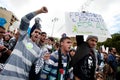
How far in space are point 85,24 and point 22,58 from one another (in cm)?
219

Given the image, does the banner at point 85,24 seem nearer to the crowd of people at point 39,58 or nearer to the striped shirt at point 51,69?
the crowd of people at point 39,58

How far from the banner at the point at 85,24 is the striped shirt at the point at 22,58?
1.36m

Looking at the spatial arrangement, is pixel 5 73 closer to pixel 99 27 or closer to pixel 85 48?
pixel 85 48

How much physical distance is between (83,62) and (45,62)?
76 centimetres

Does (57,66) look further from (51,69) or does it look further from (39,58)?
(39,58)

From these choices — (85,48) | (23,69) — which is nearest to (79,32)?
(85,48)

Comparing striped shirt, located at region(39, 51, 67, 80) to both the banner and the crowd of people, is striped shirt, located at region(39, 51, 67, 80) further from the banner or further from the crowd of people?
the banner

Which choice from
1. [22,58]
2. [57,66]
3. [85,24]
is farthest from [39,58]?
[85,24]

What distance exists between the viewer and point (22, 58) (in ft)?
14.8

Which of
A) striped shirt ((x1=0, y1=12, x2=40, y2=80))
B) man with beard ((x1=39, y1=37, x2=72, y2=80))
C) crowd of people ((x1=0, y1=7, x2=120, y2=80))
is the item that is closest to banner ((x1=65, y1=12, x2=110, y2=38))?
crowd of people ((x1=0, y1=7, x2=120, y2=80))

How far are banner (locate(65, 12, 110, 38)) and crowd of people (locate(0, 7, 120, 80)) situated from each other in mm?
198

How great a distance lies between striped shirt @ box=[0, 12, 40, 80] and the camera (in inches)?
174

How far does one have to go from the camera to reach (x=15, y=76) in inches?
174

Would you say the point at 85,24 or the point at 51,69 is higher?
the point at 85,24
